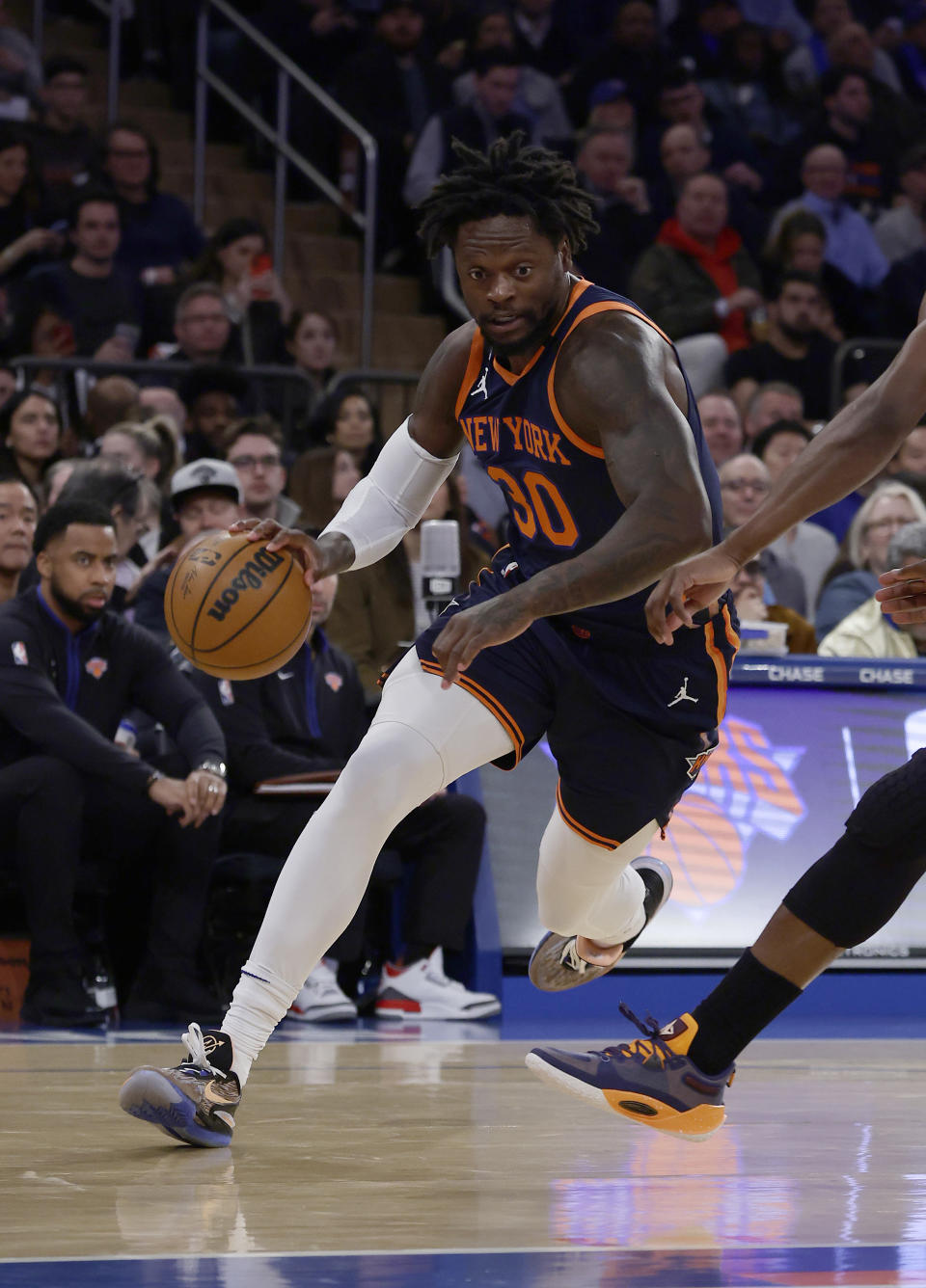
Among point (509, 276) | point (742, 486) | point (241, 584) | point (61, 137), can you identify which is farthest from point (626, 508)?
point (61, 137)

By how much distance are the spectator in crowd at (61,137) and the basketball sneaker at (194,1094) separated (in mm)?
7260

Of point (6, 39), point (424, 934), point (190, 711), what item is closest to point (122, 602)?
point (190, 711)

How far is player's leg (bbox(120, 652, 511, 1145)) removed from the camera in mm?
3848

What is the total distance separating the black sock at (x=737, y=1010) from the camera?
3623 mm

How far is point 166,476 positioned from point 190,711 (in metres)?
2.04

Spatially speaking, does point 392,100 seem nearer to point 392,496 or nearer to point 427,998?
point 427,998

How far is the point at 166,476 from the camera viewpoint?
327 inches

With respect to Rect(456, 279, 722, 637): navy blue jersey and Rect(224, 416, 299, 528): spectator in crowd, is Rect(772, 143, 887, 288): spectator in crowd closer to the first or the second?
Rect(224, 416, 299, 528): spectator in crowd

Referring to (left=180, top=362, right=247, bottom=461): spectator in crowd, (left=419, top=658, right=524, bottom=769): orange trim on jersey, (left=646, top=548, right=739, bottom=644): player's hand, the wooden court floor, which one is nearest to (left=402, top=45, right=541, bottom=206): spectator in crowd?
(left=180, top=362, right=247, bottom=461): spectator in crowd

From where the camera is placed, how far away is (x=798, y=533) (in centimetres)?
920

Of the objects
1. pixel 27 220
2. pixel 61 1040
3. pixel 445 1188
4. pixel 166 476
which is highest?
pixel 27 220

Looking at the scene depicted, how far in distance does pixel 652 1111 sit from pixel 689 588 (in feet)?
3.40

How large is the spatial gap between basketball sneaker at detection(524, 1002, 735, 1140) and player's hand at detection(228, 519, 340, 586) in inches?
43.8

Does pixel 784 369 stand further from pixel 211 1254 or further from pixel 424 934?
pixel 211 1254
